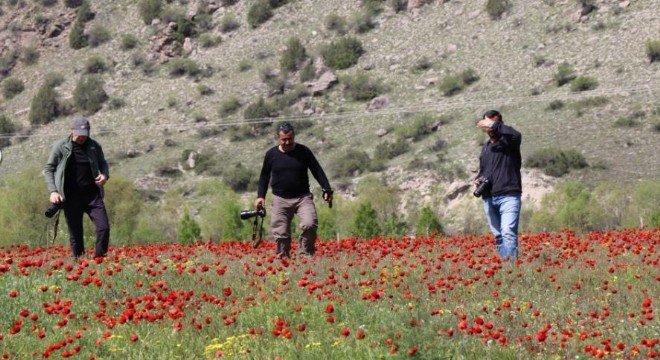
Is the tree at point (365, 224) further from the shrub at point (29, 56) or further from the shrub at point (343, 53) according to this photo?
the shrub at point (29, 56)

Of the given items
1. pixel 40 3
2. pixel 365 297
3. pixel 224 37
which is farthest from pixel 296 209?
pixel 40 3

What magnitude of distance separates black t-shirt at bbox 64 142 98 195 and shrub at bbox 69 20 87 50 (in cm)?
6891

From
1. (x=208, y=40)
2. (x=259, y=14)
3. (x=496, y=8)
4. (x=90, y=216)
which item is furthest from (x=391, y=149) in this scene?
(x=90, y=216)

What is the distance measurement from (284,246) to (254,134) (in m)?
50.6

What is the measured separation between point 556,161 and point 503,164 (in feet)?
121

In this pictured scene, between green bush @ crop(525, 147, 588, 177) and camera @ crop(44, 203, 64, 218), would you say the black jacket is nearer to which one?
camera @ crop(44, 203, 64, 218)

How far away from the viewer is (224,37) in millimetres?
75562

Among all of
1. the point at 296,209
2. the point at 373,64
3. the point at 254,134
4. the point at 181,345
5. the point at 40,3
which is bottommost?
the point at 181,345

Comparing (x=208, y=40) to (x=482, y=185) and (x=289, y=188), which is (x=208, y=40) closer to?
(x=289, y=188)

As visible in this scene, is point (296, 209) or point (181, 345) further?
point (296, 209)

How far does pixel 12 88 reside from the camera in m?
77.1

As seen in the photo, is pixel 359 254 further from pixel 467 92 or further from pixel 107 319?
pixel 467 92

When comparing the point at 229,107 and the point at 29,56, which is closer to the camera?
the point at 229,107

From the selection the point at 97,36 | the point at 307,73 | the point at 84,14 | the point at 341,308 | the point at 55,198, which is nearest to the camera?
the point at 341,308
